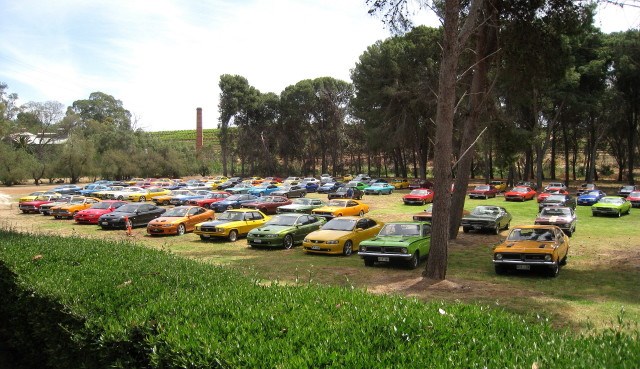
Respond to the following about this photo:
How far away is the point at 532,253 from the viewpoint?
1406 centimetres

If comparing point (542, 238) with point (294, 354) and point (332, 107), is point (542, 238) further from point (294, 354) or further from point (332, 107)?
point (332, 107)

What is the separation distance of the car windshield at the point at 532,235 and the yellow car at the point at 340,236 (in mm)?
5644

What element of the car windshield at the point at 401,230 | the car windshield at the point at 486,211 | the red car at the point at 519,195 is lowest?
the red car at the point at 519,195

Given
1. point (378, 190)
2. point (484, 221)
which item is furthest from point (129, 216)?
point (378, 190)

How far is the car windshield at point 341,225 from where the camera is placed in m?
19.2

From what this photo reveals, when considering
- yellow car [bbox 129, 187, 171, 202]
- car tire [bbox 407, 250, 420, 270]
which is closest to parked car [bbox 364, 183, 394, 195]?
yellow car [bbox 129, 187, 171, 202]

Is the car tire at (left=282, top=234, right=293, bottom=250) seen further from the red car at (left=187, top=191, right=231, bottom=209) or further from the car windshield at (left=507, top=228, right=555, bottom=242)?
the red car at (left=187, top=191, right=231, bottom=209)

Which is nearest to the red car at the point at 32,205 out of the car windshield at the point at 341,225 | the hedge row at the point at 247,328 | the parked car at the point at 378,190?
the car windshield at the point at 341,225

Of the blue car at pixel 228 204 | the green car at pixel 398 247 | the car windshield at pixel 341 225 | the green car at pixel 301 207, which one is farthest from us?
the blue car at pixel 228 204

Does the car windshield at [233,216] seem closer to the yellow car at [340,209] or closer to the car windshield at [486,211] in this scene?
the yellow car at [340,209]

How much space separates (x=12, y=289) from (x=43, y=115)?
104 metres

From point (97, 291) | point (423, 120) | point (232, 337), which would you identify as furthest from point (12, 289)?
point (423, 120)

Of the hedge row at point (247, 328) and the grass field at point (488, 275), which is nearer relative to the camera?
the hedge row at point (247, 328)

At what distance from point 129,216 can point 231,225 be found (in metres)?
7.39
